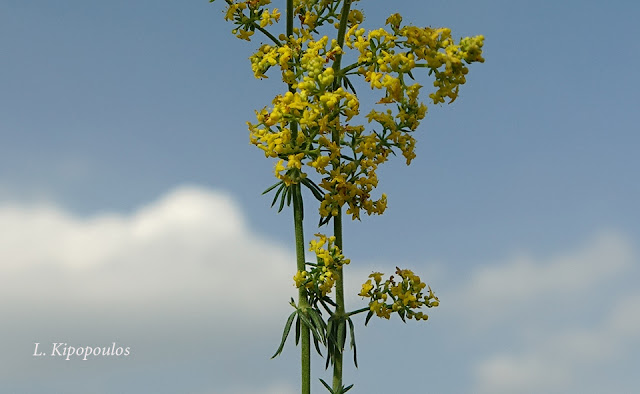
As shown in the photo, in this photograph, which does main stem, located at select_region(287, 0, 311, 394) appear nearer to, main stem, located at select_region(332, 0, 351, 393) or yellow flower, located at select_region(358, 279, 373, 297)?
main stem, located at select_region(332, 0, 351, 393)

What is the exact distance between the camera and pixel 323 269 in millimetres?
5738

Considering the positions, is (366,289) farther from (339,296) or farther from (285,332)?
(285,332)

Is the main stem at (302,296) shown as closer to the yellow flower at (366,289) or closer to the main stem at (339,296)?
the main stem at (339,296)

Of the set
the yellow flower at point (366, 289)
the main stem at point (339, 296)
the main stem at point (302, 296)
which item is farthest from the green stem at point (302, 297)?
the yellow flower at point (366, 289)

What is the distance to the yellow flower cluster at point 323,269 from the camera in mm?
5738

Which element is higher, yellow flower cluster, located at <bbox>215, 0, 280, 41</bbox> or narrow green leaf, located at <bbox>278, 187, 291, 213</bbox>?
yellow flower cluster, located at <bbox>215, 0, 280, 41</bbox>

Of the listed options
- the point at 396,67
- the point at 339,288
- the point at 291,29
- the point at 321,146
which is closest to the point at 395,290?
the point at 339,288

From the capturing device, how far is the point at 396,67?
18.6ft

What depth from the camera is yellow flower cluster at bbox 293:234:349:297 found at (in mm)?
5738

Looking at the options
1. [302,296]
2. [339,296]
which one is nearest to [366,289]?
[339,296]

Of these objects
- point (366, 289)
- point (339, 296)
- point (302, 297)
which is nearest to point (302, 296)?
point (302, 297)

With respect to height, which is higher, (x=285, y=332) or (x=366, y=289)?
(x=366, y=289)

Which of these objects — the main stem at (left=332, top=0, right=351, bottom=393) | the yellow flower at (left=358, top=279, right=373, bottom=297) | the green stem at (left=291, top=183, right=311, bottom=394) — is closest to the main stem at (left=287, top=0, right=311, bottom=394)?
the green stem at (left=291, top=183, right=311, bottom=394)

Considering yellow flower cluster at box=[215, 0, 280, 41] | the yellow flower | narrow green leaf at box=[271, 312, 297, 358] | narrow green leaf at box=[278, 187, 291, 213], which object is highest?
yellow flower cluster at box=[215, 0, 280, 41]
